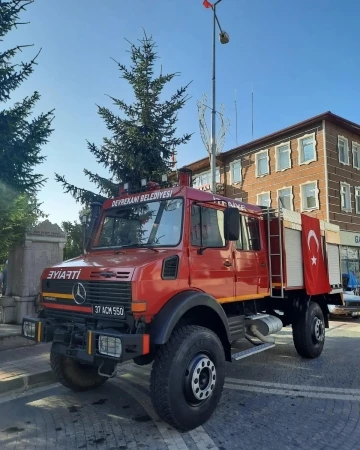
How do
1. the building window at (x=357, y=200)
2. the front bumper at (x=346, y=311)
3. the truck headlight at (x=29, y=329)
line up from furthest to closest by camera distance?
the building window at (x=357, y=200) < the front bumper at (x=346, y=311) < the truck headlight at (x=29, y=329)

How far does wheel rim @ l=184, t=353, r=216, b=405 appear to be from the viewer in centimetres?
405

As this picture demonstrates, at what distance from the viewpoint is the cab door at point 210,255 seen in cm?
473

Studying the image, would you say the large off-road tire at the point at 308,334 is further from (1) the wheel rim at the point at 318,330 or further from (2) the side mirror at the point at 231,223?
(2) the side mirror at the point at 231,223

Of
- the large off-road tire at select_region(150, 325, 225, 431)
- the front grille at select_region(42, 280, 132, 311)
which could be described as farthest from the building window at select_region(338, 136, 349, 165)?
the front grille at select_region(42, 280, 132, 311)

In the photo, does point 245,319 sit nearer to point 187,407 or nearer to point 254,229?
point 254,229

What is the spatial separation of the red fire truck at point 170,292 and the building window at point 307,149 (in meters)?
20.1

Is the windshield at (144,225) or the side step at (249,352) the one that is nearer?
the windshield at (144,225)

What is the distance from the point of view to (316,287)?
747cm

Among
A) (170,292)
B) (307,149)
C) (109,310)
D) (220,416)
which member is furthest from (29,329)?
(307,149)

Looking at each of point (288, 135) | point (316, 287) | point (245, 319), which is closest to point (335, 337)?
point (316, 287)

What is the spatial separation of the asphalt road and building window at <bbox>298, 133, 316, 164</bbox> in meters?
20.9

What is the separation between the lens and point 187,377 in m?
4.05

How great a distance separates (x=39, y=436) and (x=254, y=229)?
4.30 metres

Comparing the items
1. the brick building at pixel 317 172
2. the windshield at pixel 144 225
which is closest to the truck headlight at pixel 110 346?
the windshield at pixel 144 225
